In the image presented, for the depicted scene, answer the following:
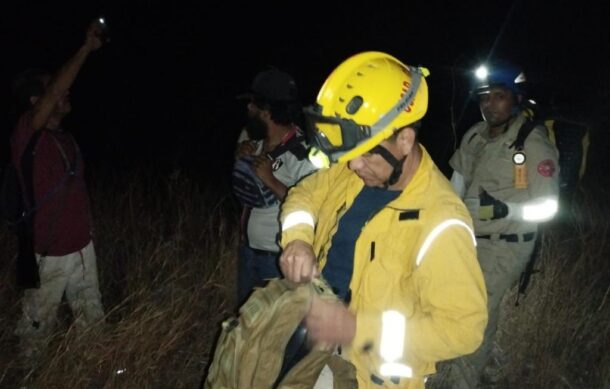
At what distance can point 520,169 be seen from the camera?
3.46 m

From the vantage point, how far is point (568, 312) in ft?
13.9

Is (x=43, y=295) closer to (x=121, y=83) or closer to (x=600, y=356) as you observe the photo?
(x=600, y=356)

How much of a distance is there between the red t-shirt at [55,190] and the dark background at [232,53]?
617cm

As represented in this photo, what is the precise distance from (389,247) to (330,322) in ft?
1.04

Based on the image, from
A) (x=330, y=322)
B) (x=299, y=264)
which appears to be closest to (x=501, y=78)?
(x=299, y=264)

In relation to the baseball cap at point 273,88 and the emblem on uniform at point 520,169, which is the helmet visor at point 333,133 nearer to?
the baseball cap at point 273,88

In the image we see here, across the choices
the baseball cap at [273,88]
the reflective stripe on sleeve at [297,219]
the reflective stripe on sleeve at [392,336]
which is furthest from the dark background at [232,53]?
the reflective stripe on sleeve at [392,336]

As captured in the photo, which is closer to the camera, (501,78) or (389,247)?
(389,247)

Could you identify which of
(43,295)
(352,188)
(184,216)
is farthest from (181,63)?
(352,188)

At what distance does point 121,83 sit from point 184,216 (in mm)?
11139

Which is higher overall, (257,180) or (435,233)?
(257,180)

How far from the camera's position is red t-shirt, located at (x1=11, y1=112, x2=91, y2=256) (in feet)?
10.7

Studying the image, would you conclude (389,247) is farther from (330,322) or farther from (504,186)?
(504,186)

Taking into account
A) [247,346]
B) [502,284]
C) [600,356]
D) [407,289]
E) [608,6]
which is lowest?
[600,356]
